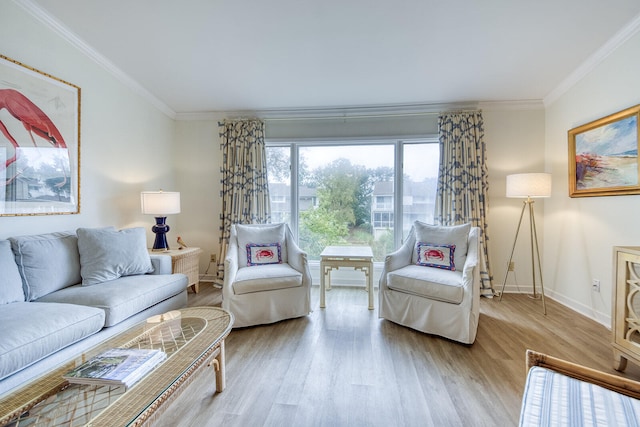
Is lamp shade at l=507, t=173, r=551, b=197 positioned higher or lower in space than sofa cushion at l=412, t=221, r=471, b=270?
higher

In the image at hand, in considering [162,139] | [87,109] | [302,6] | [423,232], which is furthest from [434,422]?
[162,139]

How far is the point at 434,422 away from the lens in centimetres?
139

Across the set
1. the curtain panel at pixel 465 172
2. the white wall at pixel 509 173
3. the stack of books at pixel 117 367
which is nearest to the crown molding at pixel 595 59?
the white wall at pixel 509 173

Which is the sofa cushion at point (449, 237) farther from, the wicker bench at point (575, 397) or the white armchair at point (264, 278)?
the wicker bench at point (575, 397)

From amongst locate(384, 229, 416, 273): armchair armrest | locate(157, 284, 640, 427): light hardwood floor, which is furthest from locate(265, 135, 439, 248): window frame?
locate(157, 284, 640, 427): light hardwood floor

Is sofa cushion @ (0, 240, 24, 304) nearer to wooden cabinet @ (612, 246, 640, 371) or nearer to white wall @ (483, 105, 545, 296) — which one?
wooden cabinet @ (612, 246, 640, 371)

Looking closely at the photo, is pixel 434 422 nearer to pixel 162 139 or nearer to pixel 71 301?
pixel 71 301

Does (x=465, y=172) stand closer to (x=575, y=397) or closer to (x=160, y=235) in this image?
(x=575, y=397)

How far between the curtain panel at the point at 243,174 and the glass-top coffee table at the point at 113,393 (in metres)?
2.34

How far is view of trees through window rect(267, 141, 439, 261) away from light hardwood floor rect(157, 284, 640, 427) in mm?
1290

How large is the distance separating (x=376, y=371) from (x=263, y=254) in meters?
1.63

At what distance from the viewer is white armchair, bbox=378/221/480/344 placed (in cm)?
221

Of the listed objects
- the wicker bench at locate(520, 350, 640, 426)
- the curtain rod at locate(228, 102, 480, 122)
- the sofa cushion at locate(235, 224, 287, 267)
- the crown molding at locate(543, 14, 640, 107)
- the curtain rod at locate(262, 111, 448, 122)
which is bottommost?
the wicker bench at locate(520, 350, 640, 426)

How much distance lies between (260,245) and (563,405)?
8.48ft
